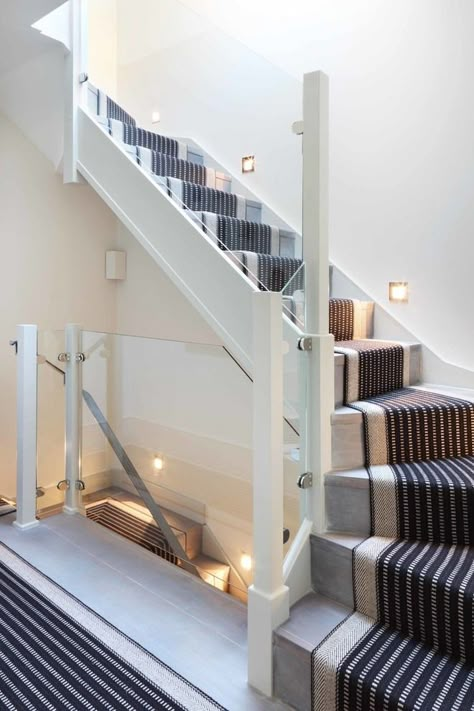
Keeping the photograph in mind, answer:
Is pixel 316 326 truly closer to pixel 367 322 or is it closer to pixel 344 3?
pixel 367 322

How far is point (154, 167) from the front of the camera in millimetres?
2680

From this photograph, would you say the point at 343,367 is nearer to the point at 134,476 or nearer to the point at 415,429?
the point at 415,429

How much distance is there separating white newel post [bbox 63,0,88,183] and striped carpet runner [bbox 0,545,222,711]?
83.8 inches

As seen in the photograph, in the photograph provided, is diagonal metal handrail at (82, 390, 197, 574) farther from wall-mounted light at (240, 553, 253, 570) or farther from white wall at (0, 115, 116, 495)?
white wall at (0, 115, 116, 495)

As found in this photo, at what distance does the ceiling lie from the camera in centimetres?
225

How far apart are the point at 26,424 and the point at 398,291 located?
2061 mm

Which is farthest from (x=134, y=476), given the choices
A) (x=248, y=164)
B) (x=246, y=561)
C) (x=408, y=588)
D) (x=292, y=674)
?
(x=248, y=164)

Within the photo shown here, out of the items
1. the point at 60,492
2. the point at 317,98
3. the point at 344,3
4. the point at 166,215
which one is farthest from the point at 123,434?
the point at 344,3

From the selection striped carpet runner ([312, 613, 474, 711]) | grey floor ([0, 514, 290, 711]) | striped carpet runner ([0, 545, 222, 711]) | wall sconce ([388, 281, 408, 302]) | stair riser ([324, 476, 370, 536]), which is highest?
wall sconce ([388, 281, 408, 302])

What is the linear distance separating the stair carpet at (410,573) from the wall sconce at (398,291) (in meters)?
0.86

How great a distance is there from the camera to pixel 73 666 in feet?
4.91

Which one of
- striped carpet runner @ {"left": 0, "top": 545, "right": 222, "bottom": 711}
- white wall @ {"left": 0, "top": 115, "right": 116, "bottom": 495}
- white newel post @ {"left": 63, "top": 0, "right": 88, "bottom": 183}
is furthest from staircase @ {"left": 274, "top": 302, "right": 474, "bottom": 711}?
white wall @ {"left": 0, "top": 115, "right": 116, "bottom": 495}

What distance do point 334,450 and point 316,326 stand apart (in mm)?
426

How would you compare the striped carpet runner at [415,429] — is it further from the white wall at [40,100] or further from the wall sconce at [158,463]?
the white wall at [40,100]
